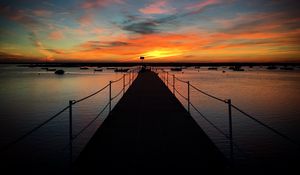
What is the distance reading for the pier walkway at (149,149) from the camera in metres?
4.89

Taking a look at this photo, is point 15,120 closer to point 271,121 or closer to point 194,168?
point 194,168

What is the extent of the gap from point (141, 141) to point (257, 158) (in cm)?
517

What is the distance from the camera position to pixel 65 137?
40.6ft

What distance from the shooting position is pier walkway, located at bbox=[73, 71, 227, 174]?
193 inches

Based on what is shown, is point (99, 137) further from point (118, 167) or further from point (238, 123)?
point (238, 123)

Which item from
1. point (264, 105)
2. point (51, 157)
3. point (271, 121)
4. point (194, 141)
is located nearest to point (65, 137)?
point (51, 157)

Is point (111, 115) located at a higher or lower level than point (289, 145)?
higher

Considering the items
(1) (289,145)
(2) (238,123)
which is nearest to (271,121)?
(2) (238,123)

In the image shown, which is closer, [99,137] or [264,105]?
[99,137]

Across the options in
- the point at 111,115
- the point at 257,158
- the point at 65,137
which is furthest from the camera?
the point at 65,137

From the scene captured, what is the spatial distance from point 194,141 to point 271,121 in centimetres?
1225

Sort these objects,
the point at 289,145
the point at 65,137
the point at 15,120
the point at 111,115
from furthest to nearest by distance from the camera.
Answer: the point at 15,120 < the point at 65,137 < the point at 289,145 < the point at 111,115

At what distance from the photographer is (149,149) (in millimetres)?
5945

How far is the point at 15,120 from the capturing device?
1664 centimetres
